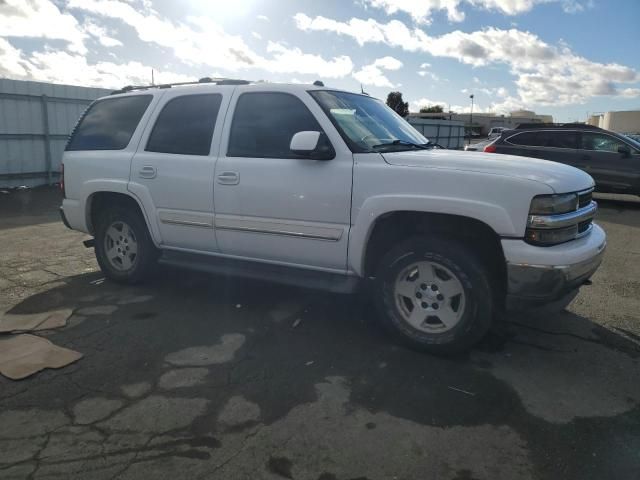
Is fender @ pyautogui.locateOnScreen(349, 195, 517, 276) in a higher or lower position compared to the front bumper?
higher

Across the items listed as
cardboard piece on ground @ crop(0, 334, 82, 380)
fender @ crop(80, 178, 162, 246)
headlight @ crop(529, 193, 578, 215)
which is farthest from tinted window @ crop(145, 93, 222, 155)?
A: headlight @ crop(529, 193, 578, 215)

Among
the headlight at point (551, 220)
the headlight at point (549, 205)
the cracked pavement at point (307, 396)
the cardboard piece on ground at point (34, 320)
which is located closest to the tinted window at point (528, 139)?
the cracked pavement at point (307, 396)

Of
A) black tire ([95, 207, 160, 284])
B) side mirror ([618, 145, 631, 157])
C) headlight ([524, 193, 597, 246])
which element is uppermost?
side mirror ([618, 145, 631, 157])

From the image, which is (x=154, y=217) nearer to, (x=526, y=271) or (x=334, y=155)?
(x=334, y=155)

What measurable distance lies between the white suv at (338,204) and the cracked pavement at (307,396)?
0.44m

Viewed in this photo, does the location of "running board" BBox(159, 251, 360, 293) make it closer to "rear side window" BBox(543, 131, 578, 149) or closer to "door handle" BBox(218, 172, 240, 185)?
"door handle" BBox(218, 172, 240, 185)

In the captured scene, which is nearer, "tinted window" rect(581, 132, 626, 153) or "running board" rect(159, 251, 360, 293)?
"running board" rect(159, 251, 360, 293)

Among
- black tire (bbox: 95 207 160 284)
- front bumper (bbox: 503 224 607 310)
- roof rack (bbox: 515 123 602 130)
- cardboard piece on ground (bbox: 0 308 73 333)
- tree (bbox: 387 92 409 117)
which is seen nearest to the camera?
front bumper (bbox: 503 224 607 310)

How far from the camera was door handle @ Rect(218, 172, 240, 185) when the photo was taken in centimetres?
416

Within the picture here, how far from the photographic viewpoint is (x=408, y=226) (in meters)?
3.67

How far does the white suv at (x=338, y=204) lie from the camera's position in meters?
3.23

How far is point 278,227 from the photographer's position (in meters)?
4.02

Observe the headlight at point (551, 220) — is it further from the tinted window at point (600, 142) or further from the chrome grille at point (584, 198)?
the tinted window at point (600, 142)

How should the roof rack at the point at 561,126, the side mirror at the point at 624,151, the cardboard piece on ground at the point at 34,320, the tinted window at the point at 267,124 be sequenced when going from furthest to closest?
the roof rack at the point at 561,126 < the side mirror at the point at 624,151 < the cardboard piece on ground at the point at 34,320 < the tinted window at the point at 267,124
